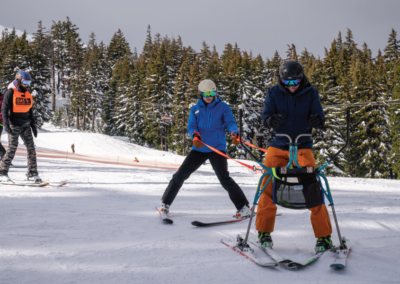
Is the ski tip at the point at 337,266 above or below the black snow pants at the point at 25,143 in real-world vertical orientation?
below

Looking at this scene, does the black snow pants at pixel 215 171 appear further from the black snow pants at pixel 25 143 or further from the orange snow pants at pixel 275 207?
the black snow pants at pixel 25 143

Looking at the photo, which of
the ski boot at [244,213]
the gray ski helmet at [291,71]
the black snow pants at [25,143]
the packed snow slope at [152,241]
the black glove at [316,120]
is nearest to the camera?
the packed snow slope at [152,241]

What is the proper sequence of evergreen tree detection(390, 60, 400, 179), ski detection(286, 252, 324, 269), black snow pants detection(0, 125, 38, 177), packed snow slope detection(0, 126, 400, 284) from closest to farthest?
packed snow slope detection(0, 126, 400, 284)
ski detection(286, 252, 324, 269)
black snow pants detection(0, 125, 38, 177)
evergreen tree detection(390, 60, 400, 179)

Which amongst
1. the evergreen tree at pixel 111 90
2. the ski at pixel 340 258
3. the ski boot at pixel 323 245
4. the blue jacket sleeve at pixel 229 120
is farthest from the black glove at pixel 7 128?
the evergreen tree at pixel 111 90

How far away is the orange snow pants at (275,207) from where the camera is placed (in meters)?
2.84

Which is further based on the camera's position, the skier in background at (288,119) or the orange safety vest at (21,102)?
the orange safety vest at (21,102)

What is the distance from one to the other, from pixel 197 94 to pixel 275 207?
37487 millimetres

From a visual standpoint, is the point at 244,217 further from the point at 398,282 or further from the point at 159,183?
the point at 159,183

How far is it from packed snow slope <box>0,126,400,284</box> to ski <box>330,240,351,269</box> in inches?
2.0

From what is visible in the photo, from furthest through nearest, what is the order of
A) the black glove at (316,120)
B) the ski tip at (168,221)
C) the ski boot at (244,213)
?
the ski boot at (244,213) → the ski tip at (168,221) → the black glove at (316,120)

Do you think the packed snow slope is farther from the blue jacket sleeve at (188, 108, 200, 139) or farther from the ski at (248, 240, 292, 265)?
the blue jacket sleeve at (188, 108, 200, 139)

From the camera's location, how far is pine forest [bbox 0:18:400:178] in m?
30.4

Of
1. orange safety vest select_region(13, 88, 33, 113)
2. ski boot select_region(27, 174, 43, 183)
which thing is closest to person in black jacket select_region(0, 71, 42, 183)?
orange safety vest select_region(13, 88, 33, 113)

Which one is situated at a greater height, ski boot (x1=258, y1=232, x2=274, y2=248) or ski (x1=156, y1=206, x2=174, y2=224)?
ski boot (x1=258, y1=232, x2=274, y2=248)
